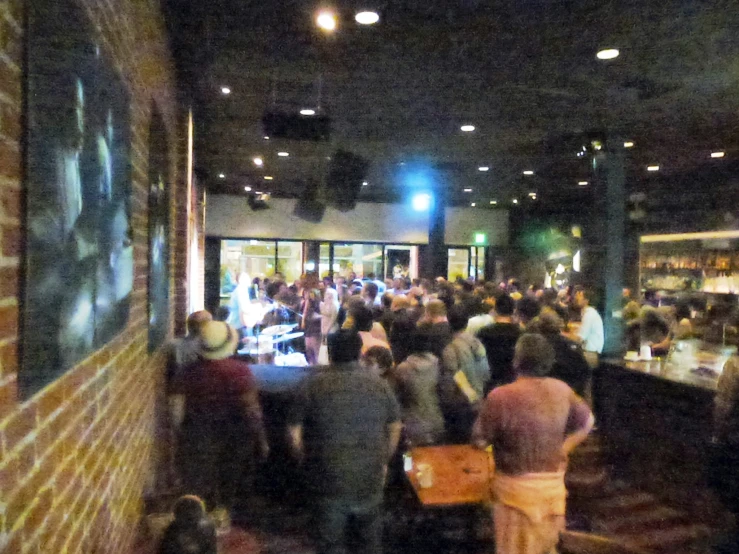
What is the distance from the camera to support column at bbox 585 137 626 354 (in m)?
7.86

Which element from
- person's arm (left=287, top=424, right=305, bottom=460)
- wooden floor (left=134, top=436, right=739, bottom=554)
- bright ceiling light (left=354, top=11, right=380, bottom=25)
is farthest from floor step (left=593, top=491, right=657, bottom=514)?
bright ceiling light (left=354, top=11, right=380, bottom=25)

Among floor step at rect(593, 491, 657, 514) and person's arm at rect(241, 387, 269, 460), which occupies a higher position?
person's arm at rect(241, 387, 269, 460)

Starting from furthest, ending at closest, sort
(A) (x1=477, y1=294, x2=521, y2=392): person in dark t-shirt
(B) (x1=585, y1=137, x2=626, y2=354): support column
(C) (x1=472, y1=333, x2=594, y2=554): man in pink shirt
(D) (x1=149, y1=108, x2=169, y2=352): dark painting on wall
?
(B) (x1=585, y1=137, x2=626, y2=354): support column
(A) (x1=477, y1=294, x2=521, y2=392): person in dark t-shirt
(D) (x1=149, y1=108, x2=169, y2=352): dark painting on wall
(C) (x1=472, y1=333, x2=594, y2=554): man in pink shirt

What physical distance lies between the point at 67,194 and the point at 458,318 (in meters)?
3.36

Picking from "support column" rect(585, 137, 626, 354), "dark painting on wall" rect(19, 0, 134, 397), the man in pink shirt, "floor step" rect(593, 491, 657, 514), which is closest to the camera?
"dark painting on wall" rect(19, 0, 134, 397)

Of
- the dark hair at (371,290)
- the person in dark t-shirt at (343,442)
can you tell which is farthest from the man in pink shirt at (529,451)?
the dark hair at (371,290)

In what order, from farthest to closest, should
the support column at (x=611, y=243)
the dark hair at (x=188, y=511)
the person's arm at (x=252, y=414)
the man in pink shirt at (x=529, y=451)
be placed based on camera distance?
the support column at (x=611, y=243) < the person's arm at (x=252, y=414) < the man in pink shirt at (x=529, y=451) < the dark hair at (x=188, y=511)

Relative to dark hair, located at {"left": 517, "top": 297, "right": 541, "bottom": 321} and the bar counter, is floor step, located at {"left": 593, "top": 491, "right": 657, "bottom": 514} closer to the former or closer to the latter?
the bar counter

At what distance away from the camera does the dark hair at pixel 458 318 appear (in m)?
4.67

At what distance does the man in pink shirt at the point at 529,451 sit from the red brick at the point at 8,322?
2.27 meters

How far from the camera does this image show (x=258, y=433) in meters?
3.98

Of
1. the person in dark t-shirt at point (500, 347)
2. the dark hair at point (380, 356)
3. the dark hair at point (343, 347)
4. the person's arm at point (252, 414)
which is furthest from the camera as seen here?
the person in dark t-shirt at point (500, 347)

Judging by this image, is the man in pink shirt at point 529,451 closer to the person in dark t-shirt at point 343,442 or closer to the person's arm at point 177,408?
the person in dark t-shirt at point 343,442

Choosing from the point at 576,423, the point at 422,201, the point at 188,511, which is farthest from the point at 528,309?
the point at 422,201
